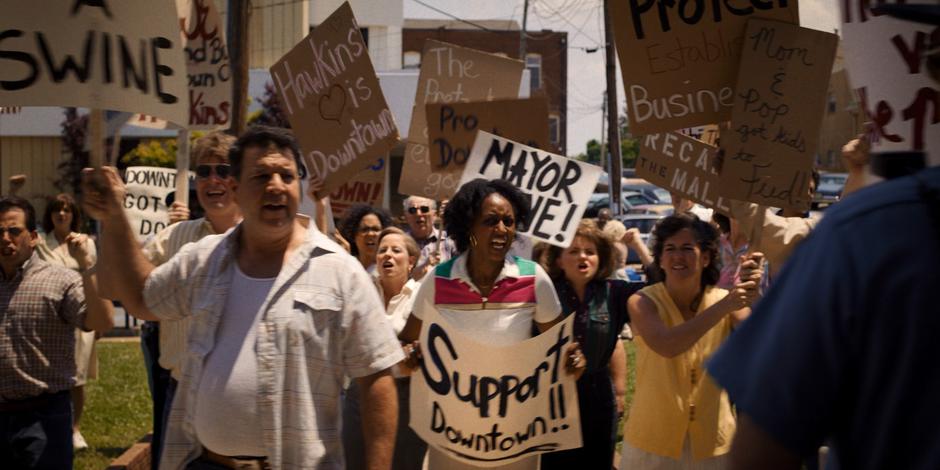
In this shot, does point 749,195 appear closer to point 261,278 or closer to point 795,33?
point 795,33

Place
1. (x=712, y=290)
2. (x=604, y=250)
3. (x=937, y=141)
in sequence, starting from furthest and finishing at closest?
1. (x=604, y=250)
2. (x=712, y=290)
3. (x=937, y=141)

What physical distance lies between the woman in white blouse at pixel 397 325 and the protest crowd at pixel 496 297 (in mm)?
15

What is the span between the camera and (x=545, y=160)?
6816 millimetres

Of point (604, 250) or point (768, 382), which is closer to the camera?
point (768, 382)

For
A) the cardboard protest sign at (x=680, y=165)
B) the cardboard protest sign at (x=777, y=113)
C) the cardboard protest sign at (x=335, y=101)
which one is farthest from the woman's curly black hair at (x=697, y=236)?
the cardboard protest sign at (x=335, y=101)

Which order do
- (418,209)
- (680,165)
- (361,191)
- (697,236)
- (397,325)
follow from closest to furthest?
(697,236), (397,325), (680,165), (361,191), (418,209)

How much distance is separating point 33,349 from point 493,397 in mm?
2361

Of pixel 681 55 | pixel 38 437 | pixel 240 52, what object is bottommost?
pixel 38 437

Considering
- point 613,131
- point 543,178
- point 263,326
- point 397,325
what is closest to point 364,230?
point 543,178

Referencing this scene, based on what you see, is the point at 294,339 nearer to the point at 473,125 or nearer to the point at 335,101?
the point at 335,101

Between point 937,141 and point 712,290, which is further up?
point 937,141

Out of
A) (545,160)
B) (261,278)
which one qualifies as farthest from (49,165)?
(261,278)

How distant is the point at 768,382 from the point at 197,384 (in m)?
2.31

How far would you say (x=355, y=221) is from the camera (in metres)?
7.71
